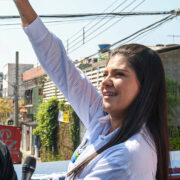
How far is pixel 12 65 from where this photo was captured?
45938 millimetres

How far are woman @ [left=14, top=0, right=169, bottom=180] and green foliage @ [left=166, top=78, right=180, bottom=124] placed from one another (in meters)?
12.0

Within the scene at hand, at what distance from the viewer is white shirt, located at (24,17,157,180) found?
118 cm

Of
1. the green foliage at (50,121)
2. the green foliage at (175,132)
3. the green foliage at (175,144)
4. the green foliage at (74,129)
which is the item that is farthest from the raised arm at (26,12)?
the green foliage at (50,121)

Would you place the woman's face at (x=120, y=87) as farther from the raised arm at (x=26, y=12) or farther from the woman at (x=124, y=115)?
Result: the raised arm at (x=26, y=12)

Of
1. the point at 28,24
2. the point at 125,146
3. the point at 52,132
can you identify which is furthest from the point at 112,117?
the point at 52,132

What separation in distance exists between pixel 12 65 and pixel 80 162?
152 feet

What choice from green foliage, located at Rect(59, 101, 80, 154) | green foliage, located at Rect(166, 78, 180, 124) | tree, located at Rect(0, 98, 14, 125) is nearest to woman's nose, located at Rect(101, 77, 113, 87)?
green foliage, located at Rect(166, 78, 180, 124)

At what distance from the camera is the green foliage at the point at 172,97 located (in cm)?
1310

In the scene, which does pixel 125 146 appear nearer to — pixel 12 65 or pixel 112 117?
pixel 112 117

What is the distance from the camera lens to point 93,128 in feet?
5.11

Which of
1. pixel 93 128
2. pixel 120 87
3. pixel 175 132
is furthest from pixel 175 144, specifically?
pixel 120 87

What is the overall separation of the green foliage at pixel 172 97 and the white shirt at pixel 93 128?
1185 centimetres

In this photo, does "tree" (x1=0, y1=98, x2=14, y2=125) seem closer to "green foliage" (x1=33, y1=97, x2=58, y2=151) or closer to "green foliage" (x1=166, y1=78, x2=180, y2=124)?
"green foliage" (x1=33, y1=97, x2=58, y2=151)

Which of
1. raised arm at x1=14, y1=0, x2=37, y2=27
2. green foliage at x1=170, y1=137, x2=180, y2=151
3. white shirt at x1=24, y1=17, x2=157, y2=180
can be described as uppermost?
raised arm at x1=14, y1=0, x2=37, y2=27
